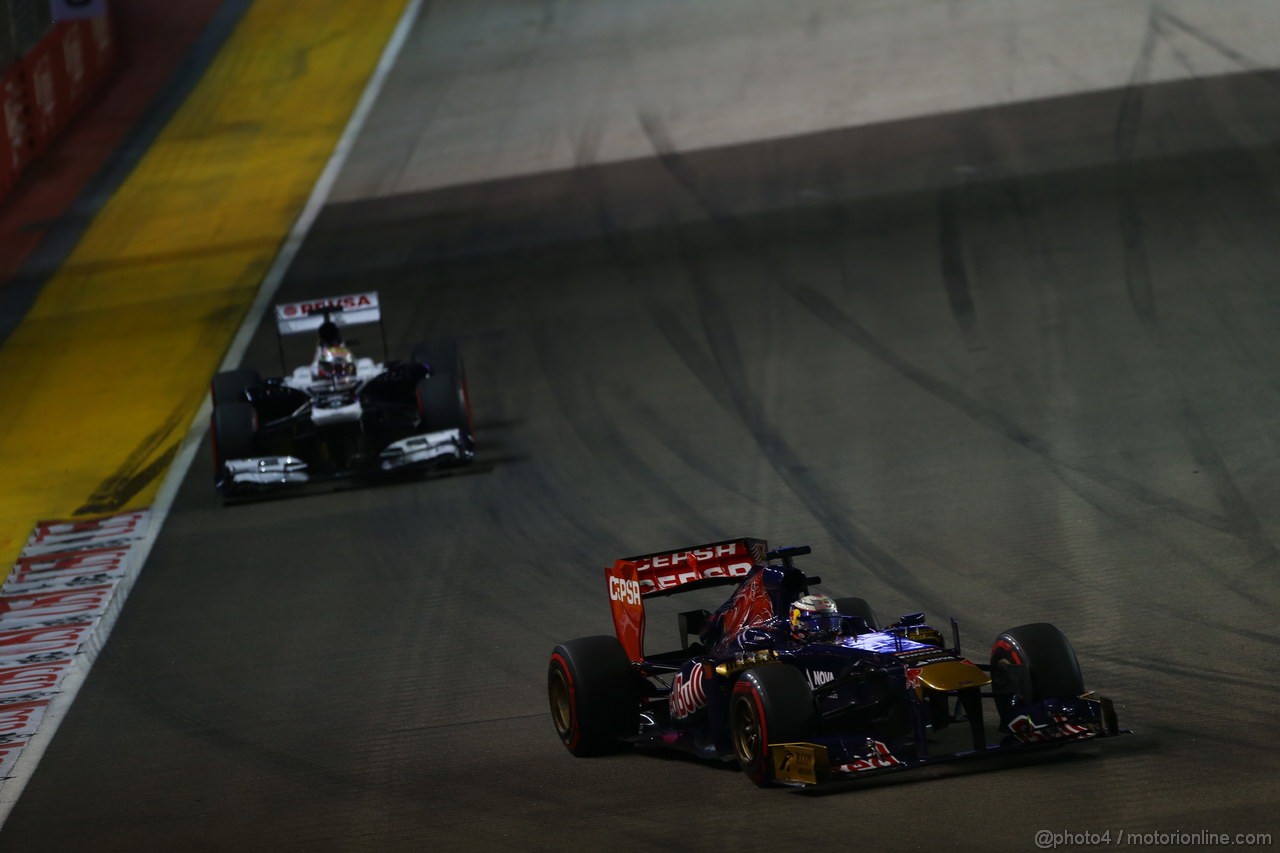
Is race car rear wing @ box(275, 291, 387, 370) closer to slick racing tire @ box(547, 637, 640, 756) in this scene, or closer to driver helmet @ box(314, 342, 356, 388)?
driver helmet @ box(314, 342, 356, 388)

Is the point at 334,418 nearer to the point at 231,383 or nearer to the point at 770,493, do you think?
the point at 231,383

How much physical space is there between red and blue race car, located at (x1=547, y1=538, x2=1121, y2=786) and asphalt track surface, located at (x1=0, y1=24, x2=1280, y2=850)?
188 mm

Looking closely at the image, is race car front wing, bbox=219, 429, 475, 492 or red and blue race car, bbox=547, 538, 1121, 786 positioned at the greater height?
red and blue race car, bbox=547, 538, 1121, 786

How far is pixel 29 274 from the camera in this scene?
2744 cm

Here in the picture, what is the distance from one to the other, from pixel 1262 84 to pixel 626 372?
12.4 meters

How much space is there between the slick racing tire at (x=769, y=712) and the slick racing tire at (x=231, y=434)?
9556 mm

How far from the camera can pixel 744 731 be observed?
9.38 m

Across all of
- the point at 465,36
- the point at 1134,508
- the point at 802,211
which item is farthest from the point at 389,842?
the point at 465,36

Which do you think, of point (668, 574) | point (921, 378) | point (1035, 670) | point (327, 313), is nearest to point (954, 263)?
point (921, 378)

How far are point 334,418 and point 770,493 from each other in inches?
180

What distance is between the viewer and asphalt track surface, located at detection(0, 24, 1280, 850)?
9633mm

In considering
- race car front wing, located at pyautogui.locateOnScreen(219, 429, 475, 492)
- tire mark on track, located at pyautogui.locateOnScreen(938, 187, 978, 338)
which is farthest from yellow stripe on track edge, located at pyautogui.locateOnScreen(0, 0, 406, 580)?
tire mark on track, located at pyautogui.locateOnScreen(938, 187, 978, 338)

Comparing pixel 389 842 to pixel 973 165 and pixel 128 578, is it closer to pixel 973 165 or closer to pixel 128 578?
pixel 128 578

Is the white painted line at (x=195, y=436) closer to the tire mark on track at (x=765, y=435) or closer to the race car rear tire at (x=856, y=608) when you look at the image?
the race car rear tire at (x=856, y=608)
